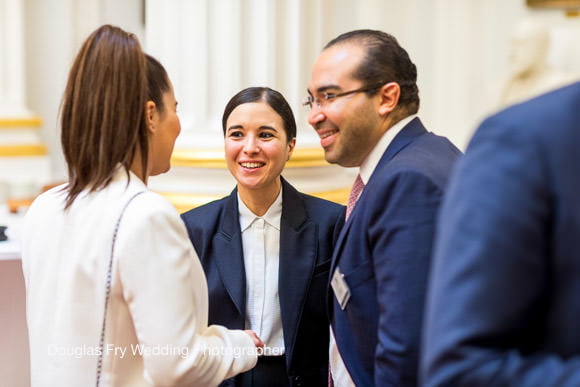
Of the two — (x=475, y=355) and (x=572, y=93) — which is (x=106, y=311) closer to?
(x=475, y=355)

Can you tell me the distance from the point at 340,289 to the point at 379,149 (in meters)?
0.46

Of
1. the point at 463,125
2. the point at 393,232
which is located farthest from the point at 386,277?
the point at 463,125

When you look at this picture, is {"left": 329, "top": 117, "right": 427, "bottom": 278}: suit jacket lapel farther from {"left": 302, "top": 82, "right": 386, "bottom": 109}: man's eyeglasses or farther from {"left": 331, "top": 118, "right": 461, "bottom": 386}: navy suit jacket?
{"left": 302, "top": 82, "right": 386, "bottom": 109}: man's eyeglasses

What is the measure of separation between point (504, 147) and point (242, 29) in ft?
8.86

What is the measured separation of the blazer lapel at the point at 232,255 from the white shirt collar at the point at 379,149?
2.03ft

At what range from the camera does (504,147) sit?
112 cm

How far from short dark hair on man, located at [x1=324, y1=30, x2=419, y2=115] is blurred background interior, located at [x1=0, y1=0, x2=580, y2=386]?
1.37 meters

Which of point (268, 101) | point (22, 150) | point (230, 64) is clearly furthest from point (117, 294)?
point (22, 150)

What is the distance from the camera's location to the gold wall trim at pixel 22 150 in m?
7.10

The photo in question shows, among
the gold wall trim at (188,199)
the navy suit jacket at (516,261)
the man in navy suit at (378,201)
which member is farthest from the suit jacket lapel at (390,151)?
the gold wall trim at (188,199)

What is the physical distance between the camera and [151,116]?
202 cm

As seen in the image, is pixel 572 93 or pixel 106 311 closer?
pixel 572 93

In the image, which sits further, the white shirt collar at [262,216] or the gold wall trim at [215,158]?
the gold wall trim at [215,158]

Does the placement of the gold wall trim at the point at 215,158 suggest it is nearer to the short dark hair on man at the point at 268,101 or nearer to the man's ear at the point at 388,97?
the short dark hair on man at the point at 268,101
